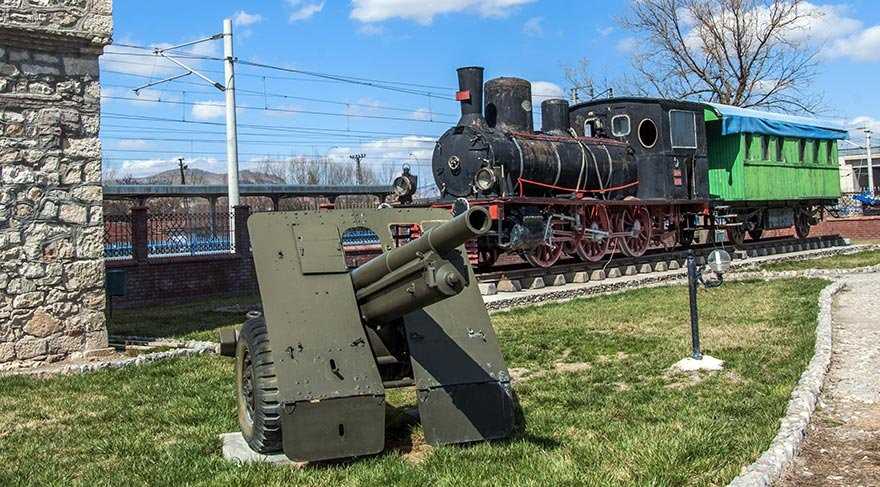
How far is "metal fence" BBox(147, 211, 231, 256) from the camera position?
1552 centimetres

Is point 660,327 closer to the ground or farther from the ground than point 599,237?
closer to the ground

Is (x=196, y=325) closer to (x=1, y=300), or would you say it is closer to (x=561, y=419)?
(x=1, y=300)

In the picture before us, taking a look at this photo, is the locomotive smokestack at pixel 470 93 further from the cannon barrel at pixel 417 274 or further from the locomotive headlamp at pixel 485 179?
the cannon barrel at pixel 417 274

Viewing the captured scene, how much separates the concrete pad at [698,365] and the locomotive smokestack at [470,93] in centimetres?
835

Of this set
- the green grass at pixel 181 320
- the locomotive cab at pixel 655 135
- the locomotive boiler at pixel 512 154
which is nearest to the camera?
the green grass at pixel 181 320

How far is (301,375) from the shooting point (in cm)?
447

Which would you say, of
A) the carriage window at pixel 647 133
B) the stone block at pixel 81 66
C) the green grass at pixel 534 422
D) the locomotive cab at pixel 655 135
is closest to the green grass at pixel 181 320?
the green grass at pixel 534 422

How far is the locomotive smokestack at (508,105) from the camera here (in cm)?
1545

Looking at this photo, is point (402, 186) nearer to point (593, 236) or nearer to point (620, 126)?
point (593, 236)

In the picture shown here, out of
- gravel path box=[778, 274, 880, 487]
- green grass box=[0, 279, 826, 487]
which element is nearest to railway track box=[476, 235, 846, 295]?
green grass box=[0, 279, 826, 487]

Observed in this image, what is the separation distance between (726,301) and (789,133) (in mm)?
10437

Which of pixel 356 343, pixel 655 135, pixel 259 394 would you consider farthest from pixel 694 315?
pixel 655 135

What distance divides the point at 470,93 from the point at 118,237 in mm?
6604

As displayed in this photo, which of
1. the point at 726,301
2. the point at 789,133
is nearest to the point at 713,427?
the point at 726,301
